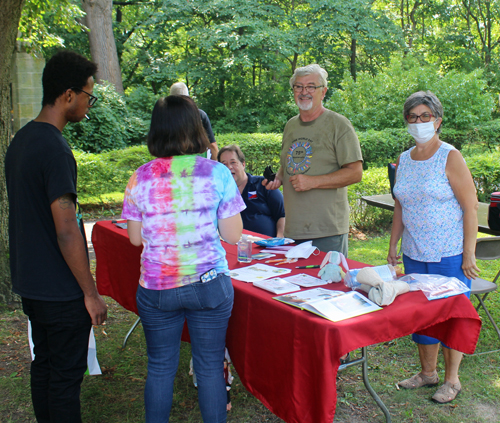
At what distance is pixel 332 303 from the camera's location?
188cm

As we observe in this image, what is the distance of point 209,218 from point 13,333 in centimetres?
288

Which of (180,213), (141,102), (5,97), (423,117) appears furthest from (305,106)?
(141,102)

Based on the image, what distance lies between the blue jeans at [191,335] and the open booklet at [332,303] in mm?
277

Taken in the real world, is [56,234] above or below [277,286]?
above

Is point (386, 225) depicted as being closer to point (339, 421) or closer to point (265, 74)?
point (339, 421)

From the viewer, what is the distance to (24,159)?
184cm

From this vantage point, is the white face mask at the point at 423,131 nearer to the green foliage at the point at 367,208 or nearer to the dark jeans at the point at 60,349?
the dark jeans at the point at 60,349

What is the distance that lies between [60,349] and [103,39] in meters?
15.4

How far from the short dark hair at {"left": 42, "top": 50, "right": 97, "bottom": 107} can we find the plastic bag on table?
1.73m

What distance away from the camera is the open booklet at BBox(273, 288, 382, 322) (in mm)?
1796

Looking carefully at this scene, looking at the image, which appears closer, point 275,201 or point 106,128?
point 275,201

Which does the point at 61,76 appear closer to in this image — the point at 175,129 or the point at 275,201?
the point at 175,129

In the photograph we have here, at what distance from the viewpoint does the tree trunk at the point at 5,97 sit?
3.95 metres

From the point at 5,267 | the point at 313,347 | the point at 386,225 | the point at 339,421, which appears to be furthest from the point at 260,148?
the point at 313,347
